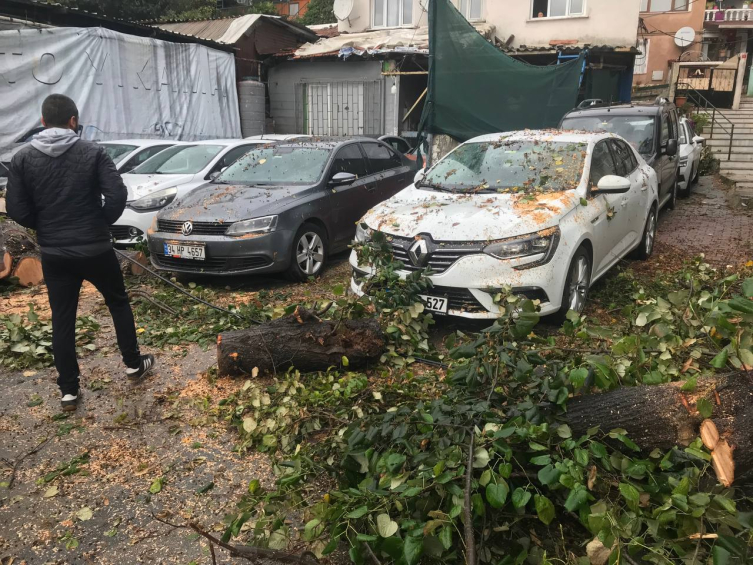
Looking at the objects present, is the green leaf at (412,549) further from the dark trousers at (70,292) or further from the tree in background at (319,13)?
the tree in background at (319,13)

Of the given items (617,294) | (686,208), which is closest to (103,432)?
(617,294)

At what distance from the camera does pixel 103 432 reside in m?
3.85

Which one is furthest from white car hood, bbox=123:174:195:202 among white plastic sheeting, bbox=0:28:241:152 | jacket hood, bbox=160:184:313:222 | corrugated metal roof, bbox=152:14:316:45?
corrugated metal roof, bbox=152:14:316:45

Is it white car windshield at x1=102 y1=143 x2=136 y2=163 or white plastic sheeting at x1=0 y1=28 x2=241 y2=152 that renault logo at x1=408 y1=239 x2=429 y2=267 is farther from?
white plastic sheeting at x1=0 y1=28 x2=241 y2=152

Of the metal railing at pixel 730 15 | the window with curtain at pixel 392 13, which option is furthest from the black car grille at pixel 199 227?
the metal railing at pixel 730 15

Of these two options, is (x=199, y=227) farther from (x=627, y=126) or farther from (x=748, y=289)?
(x=627, y=126)

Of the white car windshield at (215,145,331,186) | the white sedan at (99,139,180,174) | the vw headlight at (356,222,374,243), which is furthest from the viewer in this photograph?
the white sedan at (99,139,180,174)

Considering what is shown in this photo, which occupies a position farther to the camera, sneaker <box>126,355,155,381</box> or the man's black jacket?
sneaker <box>126,355,155,381</box>

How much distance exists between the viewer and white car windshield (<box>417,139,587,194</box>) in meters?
5.61

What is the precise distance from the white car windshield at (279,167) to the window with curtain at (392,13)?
12641 millimetres

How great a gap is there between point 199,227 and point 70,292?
266cm

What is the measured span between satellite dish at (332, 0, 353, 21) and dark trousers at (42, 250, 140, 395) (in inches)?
678

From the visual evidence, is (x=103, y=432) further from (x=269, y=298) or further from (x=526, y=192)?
(x=526, y=192)

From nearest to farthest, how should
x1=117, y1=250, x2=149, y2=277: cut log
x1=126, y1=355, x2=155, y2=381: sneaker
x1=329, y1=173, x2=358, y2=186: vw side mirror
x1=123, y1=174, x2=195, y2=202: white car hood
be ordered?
x1=126, y1=355, x2=155, y2=381: sneaker
x1=117, y1=250, x2=149, y2=277: cut log
x1=329, y1=173, x2=358, y2=186: vw side mirror
x1=123, y1=174, x2=195, y2=202: white car hood
